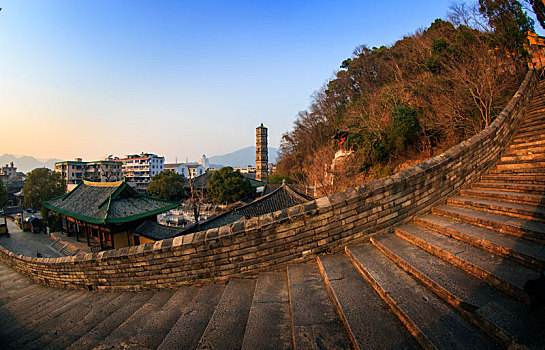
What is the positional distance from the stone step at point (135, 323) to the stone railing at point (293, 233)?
26cm

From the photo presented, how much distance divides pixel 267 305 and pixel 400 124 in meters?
11.8

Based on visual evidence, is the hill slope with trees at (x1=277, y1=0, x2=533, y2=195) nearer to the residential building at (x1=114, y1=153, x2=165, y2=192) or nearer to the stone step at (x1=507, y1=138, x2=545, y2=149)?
the stone step at (x1=507, y1=138, x2=545, y2=149)

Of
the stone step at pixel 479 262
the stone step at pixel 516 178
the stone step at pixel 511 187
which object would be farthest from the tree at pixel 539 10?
the stone step at pixel 479 262

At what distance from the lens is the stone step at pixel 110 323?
286cm

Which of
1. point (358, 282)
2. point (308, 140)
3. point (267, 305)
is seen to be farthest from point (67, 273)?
point (308, 140)

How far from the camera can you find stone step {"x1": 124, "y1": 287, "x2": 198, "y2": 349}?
2.57 meters

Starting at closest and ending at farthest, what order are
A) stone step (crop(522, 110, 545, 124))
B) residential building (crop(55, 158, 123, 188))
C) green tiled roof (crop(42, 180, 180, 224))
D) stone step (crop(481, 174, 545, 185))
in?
stone step (crop(481, 174, 545, 185)), stone step (crop(522, 110, 545, 124)), green tiled roof (crop(42, 180, 180, 224)), residential building (crop(55, 158, 123, 188))

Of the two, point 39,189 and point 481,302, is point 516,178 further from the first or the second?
point 39,189

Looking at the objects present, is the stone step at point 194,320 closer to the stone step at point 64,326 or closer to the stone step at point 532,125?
the stone step at point 64,326

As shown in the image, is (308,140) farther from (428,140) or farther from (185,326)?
(185,326)

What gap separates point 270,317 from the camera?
2404 millimetres

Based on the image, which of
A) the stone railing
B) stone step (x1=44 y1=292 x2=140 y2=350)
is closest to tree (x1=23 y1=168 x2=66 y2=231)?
the stone railing

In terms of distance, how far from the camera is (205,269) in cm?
363

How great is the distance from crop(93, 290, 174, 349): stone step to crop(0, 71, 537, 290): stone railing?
259mm
